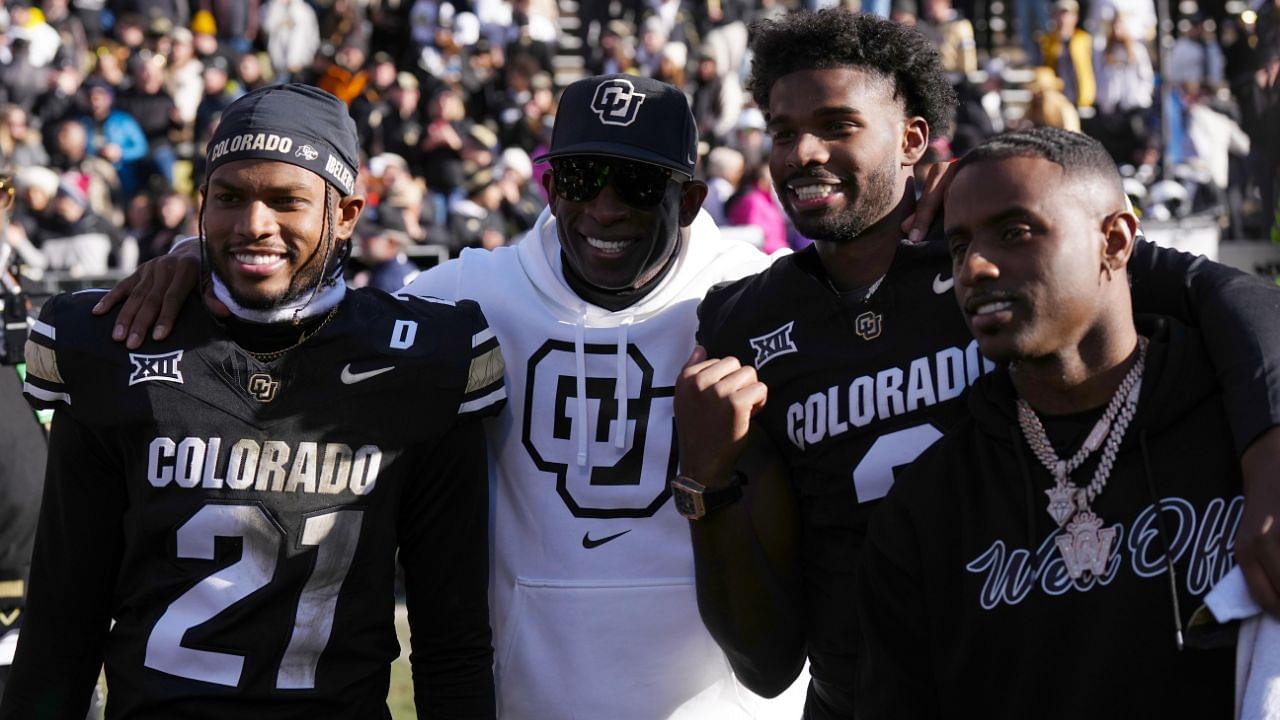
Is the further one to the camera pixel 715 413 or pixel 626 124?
pixel 626 124

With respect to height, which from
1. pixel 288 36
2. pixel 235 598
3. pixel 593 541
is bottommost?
pixel 235 598

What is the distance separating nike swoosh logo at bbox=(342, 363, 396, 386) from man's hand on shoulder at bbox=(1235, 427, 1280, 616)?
Answer: 162 cm

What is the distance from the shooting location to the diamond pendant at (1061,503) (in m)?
2.41

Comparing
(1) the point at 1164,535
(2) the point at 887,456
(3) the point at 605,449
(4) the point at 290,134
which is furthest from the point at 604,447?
(1) the point at 1164,535

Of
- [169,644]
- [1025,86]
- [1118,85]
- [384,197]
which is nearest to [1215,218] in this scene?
[1118,85]

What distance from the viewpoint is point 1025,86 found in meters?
16.9

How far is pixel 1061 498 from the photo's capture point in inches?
95.3

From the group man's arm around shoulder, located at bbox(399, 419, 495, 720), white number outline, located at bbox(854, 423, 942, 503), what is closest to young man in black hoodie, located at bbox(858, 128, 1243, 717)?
white number outline, located at bbox(854, 423, 942, 503)

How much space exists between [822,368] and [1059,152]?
0.77 metres

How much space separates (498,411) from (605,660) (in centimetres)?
65

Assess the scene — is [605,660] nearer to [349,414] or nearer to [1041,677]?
[349,414]

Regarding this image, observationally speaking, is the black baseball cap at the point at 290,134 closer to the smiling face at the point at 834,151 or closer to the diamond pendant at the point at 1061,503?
the smiling face at the point at 834,151

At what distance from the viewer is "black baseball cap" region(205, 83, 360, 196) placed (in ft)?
9.75

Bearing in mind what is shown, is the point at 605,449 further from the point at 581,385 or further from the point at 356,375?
the point at 356,375
